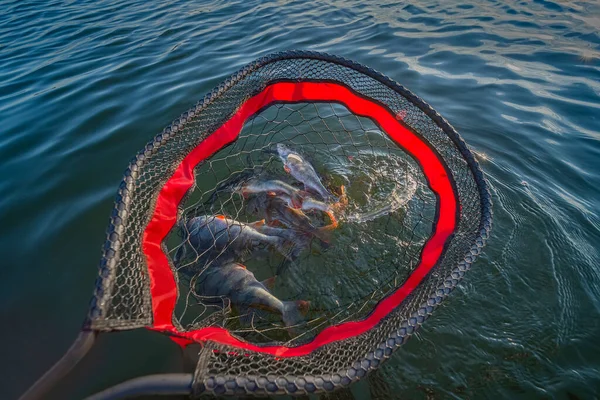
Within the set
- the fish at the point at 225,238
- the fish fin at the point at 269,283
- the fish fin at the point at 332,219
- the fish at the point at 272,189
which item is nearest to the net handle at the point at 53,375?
the fish fin at the point at 269,283

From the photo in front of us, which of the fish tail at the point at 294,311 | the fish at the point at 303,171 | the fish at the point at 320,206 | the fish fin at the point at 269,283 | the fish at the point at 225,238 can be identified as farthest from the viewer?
the fish at the point at 303,171

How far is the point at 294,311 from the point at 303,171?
6.57 ft

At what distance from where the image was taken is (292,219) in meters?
4.19

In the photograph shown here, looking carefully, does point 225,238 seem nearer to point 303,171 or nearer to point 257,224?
point 257,224

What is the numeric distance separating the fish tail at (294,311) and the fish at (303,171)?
63.4 inches

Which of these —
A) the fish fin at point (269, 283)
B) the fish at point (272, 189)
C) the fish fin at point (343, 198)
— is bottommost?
the fish fin at point (269, 283)

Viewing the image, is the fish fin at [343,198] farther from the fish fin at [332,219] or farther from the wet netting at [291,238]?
the fish fin at [332,219]

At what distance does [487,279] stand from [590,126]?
13.7 ft

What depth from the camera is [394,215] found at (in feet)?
14.2

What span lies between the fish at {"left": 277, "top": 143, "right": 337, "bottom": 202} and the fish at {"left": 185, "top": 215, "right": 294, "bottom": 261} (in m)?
0.94

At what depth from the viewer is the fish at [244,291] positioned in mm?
3221

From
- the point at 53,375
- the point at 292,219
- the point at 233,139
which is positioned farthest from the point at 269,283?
the point at 53,375

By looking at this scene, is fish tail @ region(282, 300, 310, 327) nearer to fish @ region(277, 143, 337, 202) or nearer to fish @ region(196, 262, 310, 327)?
Result: fish @ region(196, 262, 310, 327)

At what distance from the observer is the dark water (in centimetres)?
303
